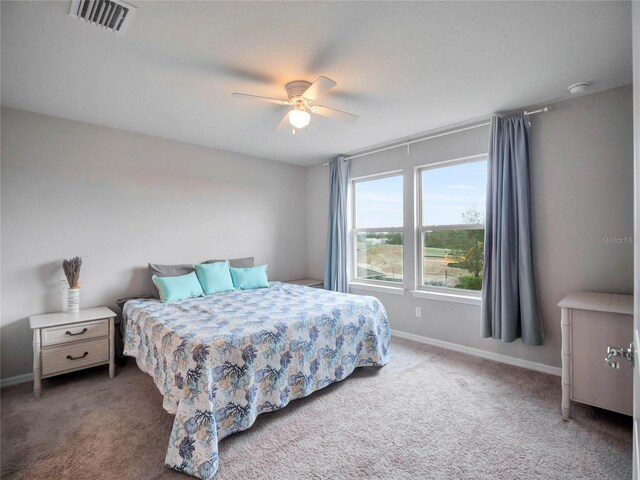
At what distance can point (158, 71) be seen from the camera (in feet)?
7.29

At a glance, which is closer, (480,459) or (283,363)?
(480,459)

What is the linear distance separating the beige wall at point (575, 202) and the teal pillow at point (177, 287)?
→ 287 cm

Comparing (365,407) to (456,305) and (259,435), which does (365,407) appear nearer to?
(259,435)

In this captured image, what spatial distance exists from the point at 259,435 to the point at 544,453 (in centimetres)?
170

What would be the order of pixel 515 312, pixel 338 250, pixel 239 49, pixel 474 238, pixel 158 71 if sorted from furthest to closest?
pixel 338 250 < pixel 474 238 < pixel 515 312 < pixel 158 71 < pixel 239 49

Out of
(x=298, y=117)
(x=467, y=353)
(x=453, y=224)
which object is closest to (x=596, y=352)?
(x=467, y=353)

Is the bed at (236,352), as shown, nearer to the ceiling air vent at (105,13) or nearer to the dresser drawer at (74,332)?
the dresser drawer at (74,332)

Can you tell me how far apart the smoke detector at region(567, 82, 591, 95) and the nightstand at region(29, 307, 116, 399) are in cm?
432

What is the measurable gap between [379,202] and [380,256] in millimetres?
741

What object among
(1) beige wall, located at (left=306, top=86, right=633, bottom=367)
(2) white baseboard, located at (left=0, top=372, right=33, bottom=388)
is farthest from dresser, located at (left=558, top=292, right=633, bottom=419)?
(2) white baseboard, located at (left=0, top=372, right=33, bottom=388)

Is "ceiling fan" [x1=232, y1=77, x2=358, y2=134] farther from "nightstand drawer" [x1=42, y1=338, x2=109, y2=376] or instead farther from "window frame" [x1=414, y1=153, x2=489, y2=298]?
"nightstand drawer" [x1=42, y1=338, x2=109, y2=376]

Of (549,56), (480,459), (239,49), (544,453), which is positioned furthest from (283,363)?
(549,56)

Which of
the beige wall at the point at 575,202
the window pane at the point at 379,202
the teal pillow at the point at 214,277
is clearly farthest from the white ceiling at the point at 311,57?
the teal pillow at the point at 214,277

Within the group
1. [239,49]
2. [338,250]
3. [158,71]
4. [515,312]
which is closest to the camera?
[239,49]
